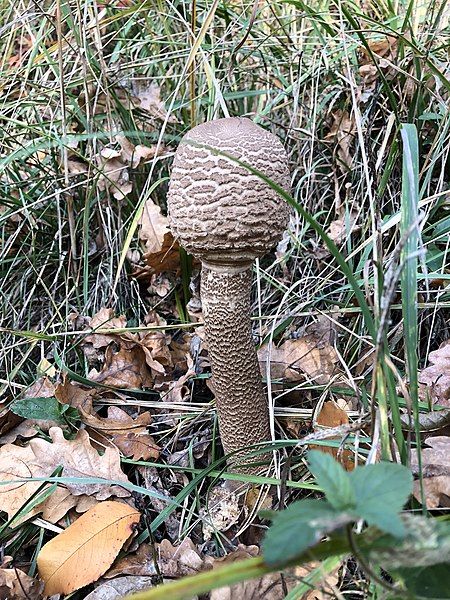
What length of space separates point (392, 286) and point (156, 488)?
46.5 inches

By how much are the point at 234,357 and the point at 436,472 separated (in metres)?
0.64

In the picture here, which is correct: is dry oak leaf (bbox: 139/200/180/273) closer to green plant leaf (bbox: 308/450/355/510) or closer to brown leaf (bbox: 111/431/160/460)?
brown leaf (bbox: 111/431/160/460)

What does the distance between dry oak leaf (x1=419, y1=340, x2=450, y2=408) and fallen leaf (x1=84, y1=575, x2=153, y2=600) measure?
2.95 feet

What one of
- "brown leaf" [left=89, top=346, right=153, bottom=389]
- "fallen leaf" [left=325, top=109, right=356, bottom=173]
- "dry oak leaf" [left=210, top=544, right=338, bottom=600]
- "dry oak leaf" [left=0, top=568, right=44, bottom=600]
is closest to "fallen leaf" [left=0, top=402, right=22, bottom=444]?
"brown leaf" [left=89, top=346, right=153, bottom=389]

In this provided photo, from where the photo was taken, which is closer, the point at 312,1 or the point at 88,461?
the point at 88,461

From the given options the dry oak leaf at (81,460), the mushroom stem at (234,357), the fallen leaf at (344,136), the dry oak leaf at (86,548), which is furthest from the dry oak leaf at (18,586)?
the fallen leaf at (344,136)

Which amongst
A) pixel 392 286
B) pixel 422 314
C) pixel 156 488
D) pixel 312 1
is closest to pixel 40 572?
pixel 156 488

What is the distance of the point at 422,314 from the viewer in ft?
6.51

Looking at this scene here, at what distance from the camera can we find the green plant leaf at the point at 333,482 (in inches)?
30.1

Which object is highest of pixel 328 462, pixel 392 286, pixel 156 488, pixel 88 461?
pixel 392 286

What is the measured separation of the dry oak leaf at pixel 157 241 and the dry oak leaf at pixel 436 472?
1.30 meters

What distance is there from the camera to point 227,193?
1.38 m

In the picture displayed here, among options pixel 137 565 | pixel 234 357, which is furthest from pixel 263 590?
pixel 234 357

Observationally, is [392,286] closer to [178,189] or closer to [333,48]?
[178,189]
